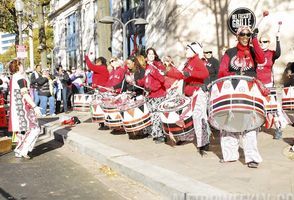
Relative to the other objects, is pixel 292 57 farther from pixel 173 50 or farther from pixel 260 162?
pixel 260 162

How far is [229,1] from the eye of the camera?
58.6 ft

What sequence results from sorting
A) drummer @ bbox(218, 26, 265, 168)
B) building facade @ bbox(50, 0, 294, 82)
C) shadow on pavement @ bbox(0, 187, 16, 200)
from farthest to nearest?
building facade @ bbox(50, 0, 294, 82)
drummer @ bbox(218, 26, 265, 168)
shadow on pavement @ bbox(0, 187, 16, 200)

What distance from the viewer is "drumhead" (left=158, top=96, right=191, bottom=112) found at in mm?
7652

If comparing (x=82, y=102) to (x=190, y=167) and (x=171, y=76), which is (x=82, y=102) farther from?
(x=190, y=167)

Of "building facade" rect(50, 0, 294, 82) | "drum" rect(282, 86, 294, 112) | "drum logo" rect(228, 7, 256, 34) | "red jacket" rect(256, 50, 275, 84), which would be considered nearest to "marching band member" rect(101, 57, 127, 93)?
"building facade" rect(50, 0, 294, 82)

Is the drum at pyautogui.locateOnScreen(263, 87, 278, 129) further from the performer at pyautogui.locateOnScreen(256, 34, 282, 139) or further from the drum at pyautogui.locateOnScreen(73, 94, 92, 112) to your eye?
the drum at pyautogui.locateOnScreen(73, 94, 92, 112)

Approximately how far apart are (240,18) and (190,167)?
36.9ft

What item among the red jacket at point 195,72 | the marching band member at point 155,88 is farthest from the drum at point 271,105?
the marching band member at point 155,88

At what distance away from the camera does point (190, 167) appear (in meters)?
6.47

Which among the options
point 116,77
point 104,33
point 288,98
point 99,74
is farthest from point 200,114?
point 104,33

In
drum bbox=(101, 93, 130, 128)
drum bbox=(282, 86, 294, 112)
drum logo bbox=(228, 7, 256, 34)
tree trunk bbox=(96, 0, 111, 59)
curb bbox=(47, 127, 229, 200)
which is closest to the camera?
curb bbox=(47, 127, 229, 200)

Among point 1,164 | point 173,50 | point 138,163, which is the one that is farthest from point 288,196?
point 173,50

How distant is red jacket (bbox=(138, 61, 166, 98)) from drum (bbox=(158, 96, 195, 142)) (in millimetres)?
872

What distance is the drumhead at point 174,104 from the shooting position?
7.65 metres
